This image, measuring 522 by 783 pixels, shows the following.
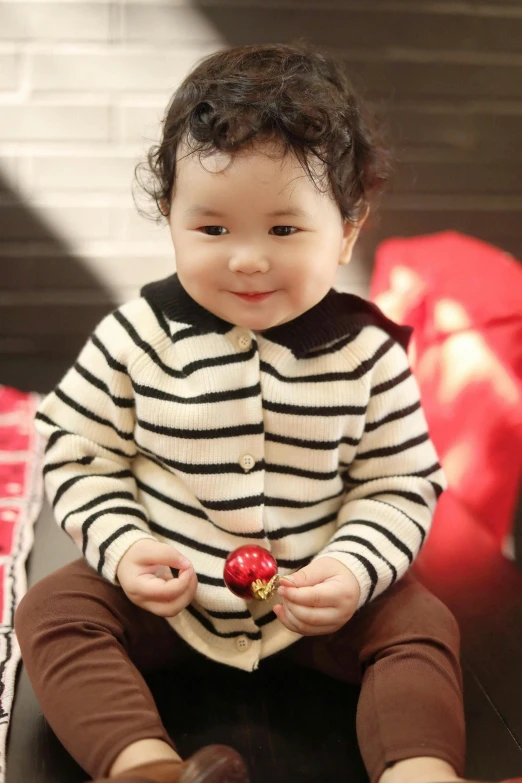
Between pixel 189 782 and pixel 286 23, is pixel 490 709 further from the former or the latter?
pixel 286 23

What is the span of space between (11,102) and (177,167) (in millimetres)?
1182

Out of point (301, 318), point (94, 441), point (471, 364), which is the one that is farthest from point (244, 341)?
point (471, 364)

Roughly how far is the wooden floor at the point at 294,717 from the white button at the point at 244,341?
35cm

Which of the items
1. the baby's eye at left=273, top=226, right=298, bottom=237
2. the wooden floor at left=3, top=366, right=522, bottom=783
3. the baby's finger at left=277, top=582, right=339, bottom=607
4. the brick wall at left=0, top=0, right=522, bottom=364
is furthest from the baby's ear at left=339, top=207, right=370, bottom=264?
the brick wall at left=0, top=0, right=522, bottom=364

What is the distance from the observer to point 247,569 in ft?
2.69

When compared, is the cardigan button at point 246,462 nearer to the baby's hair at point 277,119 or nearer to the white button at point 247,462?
the white button at point 247,462

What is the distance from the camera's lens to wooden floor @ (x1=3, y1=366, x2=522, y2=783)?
2.80 feet

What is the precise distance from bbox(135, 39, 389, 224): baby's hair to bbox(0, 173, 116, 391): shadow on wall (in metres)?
1.08

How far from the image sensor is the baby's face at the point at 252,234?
828 millimetres

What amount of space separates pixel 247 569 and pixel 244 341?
9.6 inches

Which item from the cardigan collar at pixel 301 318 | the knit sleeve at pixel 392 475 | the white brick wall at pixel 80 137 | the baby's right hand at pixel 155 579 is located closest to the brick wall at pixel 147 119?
Result: the white brick wall at pixel 80 137

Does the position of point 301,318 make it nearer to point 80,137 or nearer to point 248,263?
point 248,263

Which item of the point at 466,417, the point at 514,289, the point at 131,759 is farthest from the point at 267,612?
the point at 514,289

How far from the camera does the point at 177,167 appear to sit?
0.88 metres
